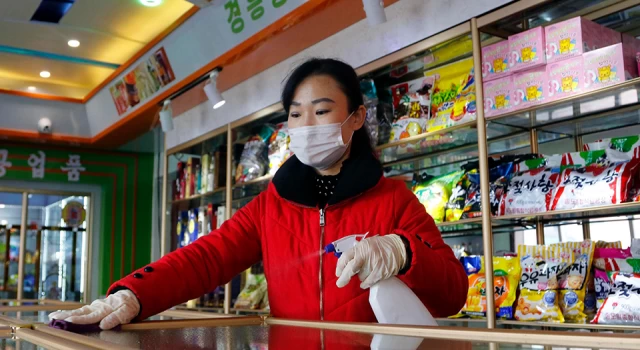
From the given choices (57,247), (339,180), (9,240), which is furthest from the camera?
(57,247)

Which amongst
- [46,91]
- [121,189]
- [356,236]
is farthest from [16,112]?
[356,236]

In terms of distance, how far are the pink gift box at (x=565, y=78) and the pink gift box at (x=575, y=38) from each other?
23 mm

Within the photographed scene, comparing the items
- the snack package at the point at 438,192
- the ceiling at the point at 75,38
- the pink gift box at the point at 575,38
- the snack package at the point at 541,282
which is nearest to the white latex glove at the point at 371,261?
the snack package at the point at 541,282

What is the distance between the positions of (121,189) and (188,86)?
12.0ft

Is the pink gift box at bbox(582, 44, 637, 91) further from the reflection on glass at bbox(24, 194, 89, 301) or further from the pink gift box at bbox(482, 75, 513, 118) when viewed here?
the reflection on glass at bbox(24, 194, 89, 301)

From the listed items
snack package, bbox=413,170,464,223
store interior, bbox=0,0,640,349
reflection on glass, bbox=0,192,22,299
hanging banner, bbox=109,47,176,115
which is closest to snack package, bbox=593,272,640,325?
store interior, bbox=0,0,640,349

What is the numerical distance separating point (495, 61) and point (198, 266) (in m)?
1.58

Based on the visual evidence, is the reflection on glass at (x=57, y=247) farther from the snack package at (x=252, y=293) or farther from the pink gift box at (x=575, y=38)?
the pink gift box at (x=575, y=38)

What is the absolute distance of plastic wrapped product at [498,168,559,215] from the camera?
2.40m

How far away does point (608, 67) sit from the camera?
86.4 inches

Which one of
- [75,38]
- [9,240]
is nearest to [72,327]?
[75,38]

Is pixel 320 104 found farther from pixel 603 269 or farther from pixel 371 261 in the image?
pixel 603 269

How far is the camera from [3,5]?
4.88 metres

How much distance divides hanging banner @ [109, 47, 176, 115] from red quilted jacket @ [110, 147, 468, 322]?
363cm
